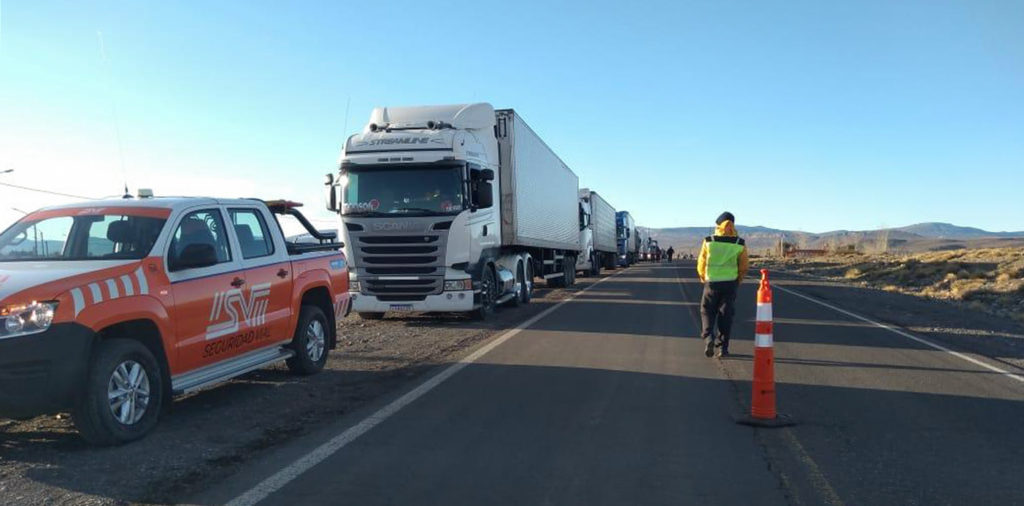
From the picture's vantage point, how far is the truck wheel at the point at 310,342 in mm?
8719

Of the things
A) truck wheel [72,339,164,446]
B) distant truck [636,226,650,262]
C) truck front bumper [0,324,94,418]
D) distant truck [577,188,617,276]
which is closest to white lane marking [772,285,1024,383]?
truck wheel [72,339,164,446]

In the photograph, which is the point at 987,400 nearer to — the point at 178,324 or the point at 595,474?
the point at 595,474

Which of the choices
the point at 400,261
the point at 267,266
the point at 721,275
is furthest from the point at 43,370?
the point at 400,261

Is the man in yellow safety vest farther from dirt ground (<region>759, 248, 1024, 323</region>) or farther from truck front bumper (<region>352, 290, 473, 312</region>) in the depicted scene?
dirt ground (<region>759, 248, 1024, 323</region>)

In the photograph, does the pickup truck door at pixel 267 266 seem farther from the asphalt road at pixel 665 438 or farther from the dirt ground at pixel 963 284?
the dirt ground at pixel 963 284

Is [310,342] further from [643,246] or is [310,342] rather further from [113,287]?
[643,246]

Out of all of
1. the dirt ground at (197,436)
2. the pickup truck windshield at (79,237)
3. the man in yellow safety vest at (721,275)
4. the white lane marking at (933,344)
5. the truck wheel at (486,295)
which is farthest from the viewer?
the truck wheel at (486,295)

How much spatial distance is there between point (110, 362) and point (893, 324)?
1427 cm

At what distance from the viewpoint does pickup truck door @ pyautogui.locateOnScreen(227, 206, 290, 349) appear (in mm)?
7793

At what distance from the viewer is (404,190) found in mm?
14320

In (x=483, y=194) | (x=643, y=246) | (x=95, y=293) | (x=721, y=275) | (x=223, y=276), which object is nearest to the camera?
(x=95, y=293)

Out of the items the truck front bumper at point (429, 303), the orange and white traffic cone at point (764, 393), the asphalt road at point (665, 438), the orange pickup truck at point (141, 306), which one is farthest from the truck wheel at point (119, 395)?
the truck front bumper at point (429, 303)

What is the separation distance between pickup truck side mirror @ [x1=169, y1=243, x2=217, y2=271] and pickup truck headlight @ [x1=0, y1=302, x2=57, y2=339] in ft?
3.97

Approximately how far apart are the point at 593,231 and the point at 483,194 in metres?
23.0
